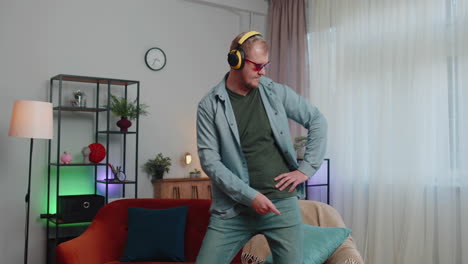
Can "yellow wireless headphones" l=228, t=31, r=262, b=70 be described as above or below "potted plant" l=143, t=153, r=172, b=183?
above

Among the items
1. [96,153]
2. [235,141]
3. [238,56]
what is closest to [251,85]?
[238,56]

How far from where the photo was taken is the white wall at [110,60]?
4.43m

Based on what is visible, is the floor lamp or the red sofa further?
the floor lamp

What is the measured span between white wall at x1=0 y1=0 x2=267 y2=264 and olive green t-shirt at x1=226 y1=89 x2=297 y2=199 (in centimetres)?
320

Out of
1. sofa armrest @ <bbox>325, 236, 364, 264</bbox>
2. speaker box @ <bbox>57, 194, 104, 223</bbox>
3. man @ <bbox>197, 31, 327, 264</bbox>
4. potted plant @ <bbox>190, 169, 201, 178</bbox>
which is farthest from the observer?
potted plant @ <bbox>190, 169, 201, 178</bbox>

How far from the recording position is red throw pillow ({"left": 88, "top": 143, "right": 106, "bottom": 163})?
448cm

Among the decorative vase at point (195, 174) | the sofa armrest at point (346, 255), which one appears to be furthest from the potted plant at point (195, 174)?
the sofa armrest at point (346, 255)

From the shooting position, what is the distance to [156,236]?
3039 mm

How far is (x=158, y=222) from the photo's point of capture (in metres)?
3.07

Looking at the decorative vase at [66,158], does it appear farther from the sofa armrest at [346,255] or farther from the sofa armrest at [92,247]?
the sofa armrest at [346,255]

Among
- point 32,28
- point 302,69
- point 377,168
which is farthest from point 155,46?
point 377,168

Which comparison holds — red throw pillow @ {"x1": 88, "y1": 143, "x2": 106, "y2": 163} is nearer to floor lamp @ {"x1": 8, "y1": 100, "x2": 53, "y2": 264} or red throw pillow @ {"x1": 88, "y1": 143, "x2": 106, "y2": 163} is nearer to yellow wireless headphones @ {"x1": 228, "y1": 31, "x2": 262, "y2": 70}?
floor lamp @ {"x1": 8, "y1": 100, "x2": 53, "y2": 264}

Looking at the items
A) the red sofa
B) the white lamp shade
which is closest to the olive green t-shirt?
the red sofa

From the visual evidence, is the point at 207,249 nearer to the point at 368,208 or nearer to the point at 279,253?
the point at 279,253
